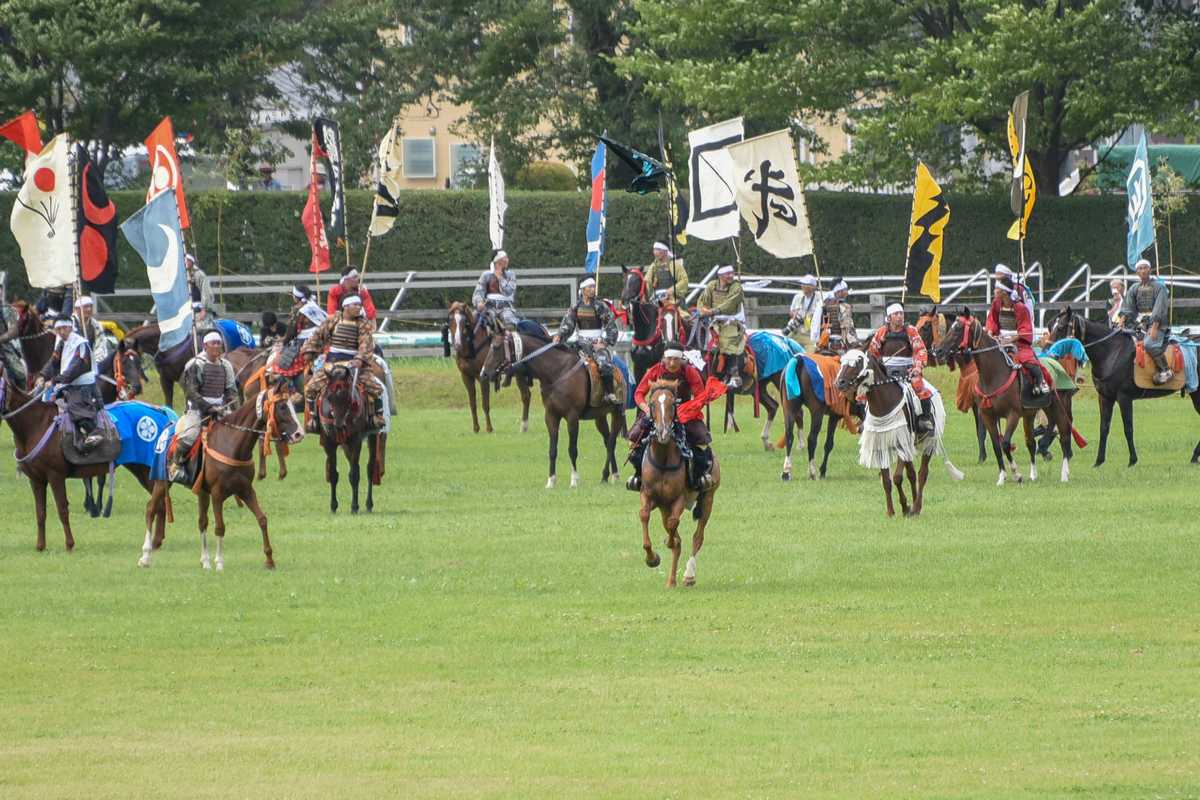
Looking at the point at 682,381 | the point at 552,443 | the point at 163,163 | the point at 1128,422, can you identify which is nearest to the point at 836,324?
the point at 1128,422

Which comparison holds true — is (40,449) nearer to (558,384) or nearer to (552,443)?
(552,443)

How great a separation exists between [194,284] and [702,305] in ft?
26.9

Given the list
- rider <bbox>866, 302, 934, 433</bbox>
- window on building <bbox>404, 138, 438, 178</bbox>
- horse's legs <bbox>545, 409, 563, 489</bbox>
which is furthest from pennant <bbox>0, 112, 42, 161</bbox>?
window on building <bbox>404, 138, 438, 178</bbox>

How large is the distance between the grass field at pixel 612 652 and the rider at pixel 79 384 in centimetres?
129

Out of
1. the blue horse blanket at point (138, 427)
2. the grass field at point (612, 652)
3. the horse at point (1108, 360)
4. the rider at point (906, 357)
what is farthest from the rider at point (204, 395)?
the horse at point (1108, 360)

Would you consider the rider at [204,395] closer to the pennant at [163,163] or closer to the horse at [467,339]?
the pennant at [163,163]

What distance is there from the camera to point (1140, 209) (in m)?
35.9

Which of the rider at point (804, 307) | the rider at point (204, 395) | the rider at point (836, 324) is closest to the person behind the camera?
the rider at point (204, 395)

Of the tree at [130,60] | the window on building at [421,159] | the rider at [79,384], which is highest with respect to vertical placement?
the tree at [130,60]

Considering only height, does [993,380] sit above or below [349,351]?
below

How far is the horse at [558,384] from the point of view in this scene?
28594 mm

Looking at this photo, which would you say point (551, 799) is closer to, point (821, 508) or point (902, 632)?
point (902, 632)

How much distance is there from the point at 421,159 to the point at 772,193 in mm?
39711

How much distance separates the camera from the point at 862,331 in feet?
137
